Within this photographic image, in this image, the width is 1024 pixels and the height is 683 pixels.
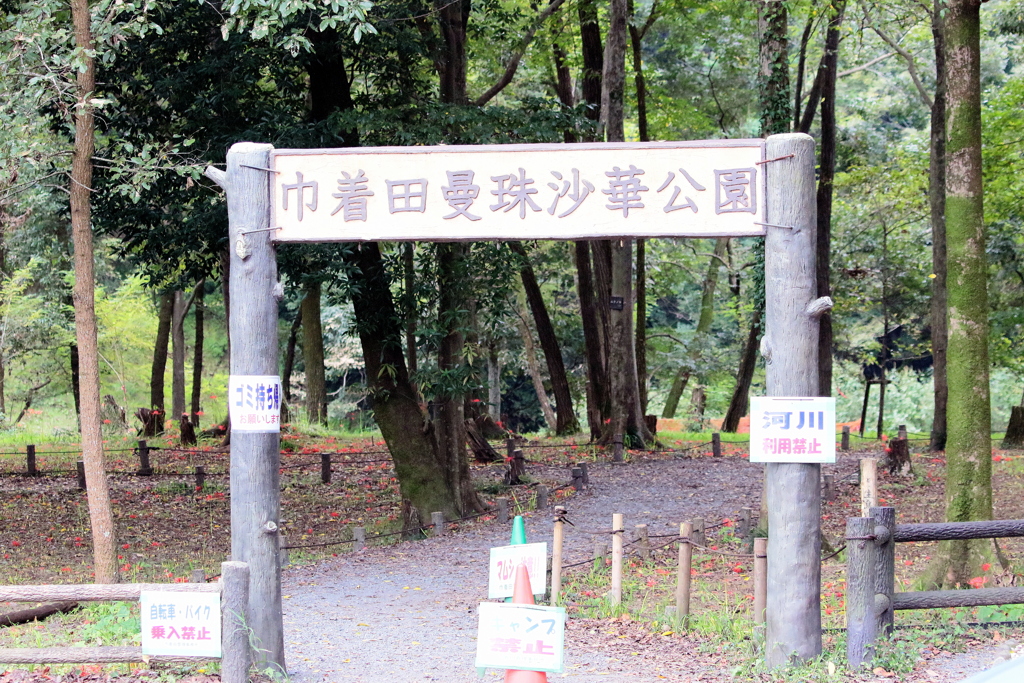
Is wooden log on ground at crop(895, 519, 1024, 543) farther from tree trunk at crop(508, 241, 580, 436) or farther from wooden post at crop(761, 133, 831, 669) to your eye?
tree trunk at crop(508, 241, 580, 436)

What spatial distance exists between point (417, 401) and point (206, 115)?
5140mm

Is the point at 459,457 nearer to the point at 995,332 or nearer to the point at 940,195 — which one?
the point at 940,195

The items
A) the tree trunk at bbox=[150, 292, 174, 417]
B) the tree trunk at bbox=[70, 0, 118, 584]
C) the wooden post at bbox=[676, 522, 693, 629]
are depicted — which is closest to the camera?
the wooden post at bbox=[676, 522, 693, 629]

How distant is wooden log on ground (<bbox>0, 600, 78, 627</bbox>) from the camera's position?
8.38 metres

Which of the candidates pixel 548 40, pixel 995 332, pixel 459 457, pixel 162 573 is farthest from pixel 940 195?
pixel 162 573

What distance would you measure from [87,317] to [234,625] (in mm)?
4850

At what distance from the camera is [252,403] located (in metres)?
6.56

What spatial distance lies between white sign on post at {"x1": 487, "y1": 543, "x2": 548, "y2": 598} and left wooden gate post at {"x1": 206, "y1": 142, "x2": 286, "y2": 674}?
1.56 metres

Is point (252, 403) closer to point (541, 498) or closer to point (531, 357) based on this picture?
point (541, 498)

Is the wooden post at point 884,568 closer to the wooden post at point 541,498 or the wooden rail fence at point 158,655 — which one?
the wooden rail fence at point 158,655

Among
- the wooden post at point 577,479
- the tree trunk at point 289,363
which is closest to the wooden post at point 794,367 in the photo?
the wooden post at point 577,479

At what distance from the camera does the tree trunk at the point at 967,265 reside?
866 centimetres

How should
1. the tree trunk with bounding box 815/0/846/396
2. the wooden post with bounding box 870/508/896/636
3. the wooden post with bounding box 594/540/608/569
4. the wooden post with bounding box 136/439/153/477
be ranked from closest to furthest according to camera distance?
the wooden post with bounding box 870/508/896/636 < the wooden post with bounding box 594/540/608/569 < the wooden post with bounding box 136/439/153/477 < the tree trunk with bounding box 815/0/846/396

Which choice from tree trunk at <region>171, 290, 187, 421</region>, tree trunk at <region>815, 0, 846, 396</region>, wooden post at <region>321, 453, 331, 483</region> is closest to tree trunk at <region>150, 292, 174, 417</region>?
tree trunk at <region>171, 290, 187, 421</region>
